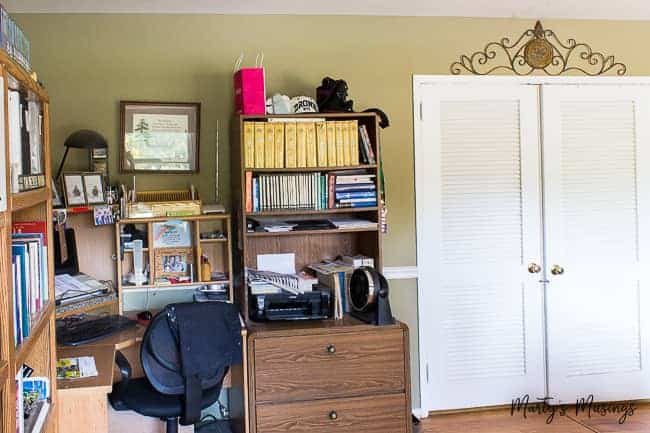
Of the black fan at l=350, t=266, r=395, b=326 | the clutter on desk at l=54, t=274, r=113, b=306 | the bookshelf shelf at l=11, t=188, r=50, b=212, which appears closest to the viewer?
the bookshelf shelf at l=11, t=188, r=50, b=212

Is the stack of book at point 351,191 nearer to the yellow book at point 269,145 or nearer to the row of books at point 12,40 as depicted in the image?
the yellow book at point 269,145

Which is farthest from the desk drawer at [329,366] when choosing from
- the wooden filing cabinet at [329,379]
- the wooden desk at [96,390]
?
the wooden desk at [96,390]

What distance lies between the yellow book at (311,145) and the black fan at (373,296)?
617 mm

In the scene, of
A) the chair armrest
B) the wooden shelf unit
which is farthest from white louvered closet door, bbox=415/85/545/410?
the chair armrest

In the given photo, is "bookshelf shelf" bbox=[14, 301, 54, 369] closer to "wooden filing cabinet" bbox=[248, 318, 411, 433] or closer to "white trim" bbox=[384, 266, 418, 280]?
"wooden filing cabinet" bbox=[248, 318, 411, 433]

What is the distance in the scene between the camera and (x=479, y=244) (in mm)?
4176

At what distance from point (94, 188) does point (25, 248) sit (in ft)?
5.95

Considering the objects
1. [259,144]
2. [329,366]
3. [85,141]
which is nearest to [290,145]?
[259,144]

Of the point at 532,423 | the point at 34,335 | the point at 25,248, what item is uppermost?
the point at 25,248

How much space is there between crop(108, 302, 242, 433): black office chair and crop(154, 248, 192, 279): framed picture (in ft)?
2.44

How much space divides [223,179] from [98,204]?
709mm

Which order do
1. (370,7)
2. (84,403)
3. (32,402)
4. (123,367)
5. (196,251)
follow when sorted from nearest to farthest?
1. (32,402)
2. (84,403)
3. (123,367)
4. (196,251)
5. (370,7)

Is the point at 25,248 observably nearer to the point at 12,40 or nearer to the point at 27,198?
the point at 27,198

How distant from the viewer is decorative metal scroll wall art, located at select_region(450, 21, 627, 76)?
Result: 415 cm
